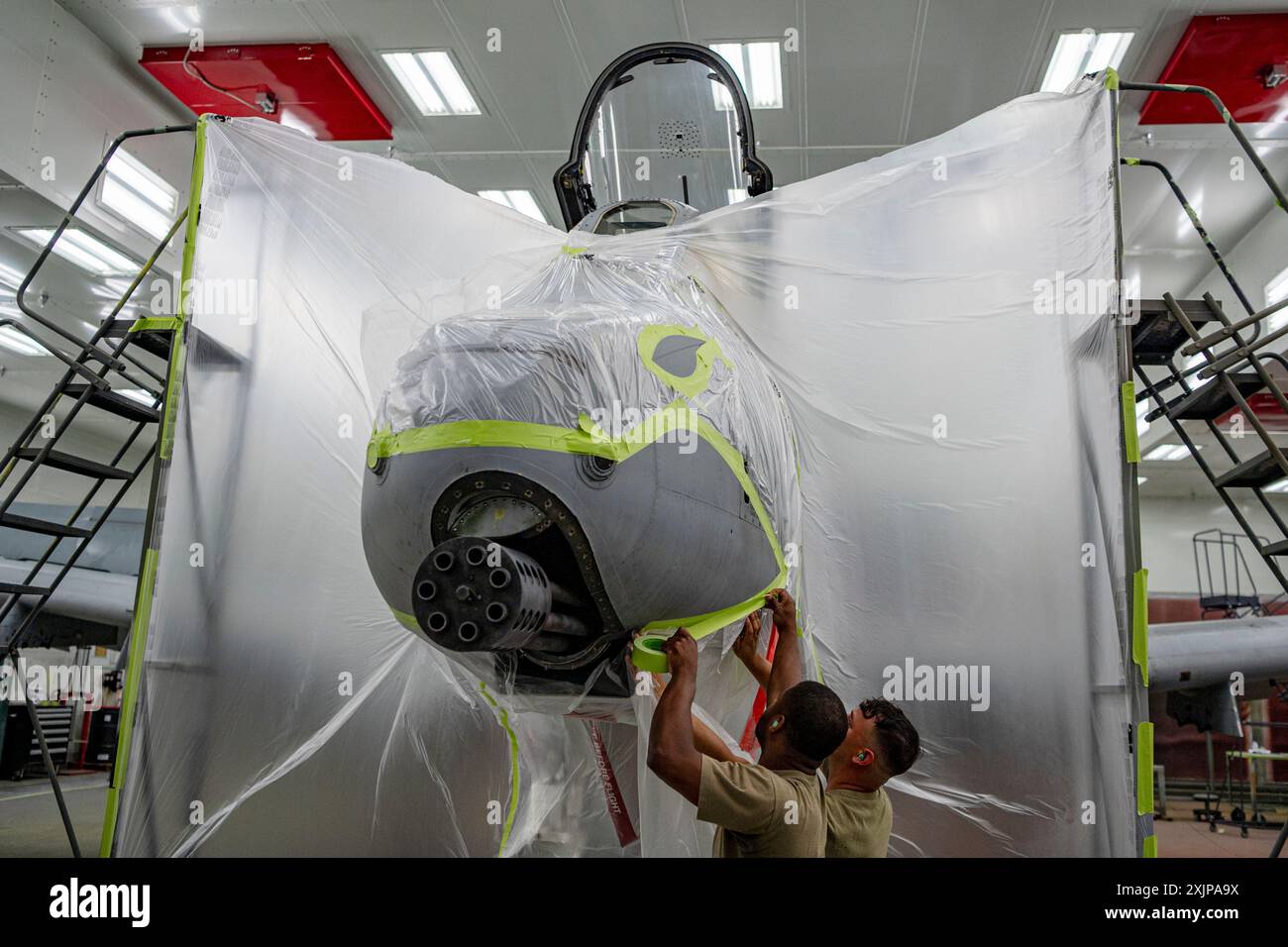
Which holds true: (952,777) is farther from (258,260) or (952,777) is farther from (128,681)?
(258,260)

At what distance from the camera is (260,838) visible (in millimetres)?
3119

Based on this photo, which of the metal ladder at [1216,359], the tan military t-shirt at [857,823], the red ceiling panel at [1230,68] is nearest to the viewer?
the tan military t-shirt at [857,823]

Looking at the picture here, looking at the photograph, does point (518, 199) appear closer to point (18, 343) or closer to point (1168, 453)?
point (18, 343)

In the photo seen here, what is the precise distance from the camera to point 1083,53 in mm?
6055

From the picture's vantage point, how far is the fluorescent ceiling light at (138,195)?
7336 millimetres

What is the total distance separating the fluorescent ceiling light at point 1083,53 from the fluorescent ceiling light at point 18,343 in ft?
37.8

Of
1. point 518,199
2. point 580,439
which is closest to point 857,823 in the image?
point 580,439

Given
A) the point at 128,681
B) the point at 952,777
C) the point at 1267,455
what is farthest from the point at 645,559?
the point at 1267,455

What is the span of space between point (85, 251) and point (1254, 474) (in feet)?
30.9

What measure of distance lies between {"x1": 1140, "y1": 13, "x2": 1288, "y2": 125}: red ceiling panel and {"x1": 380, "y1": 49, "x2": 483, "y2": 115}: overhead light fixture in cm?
496

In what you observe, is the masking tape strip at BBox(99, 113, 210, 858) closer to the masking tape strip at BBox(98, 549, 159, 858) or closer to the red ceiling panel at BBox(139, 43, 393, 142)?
the masking tape strip at BBox(98, 549, 159, 858)

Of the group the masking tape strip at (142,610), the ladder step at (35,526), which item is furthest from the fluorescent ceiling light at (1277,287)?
the ladder step at (35,526)

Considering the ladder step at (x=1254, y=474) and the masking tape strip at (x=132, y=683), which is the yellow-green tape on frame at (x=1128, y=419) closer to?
the ladder step at (x=1254, y=474)

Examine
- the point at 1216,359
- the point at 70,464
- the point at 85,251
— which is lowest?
the point at 70,464
